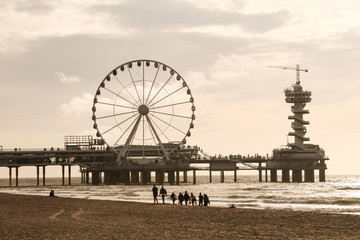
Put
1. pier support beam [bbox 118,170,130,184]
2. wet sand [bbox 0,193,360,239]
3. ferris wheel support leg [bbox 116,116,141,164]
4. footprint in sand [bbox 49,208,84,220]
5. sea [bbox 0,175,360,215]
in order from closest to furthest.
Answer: wet sand [bbox 0,193,360,239]
footprint in sand [bbox 49,208,84,220]
sea [bbox 0,175,360,215]
ferris wheel support leg [bbox 116,116,141,164]
pier support beam [bbox 118,170,130,184]

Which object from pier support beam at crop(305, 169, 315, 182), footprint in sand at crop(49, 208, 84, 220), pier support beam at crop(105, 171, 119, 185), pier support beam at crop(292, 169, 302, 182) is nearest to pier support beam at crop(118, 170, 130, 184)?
pier support beam at crop(105, 171, 119, 185)

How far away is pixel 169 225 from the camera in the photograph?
28.6m

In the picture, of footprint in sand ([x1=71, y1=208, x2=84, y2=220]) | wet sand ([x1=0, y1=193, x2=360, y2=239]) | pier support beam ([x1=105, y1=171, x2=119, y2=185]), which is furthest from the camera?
pier support beam ([x1=105, y1=171, x2=119, y2=185])

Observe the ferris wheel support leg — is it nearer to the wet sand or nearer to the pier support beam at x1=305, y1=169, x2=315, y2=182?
the pier support beam at x1=305, y1=169, x2=315, y2=182

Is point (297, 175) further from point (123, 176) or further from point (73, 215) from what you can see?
point (73, 215)

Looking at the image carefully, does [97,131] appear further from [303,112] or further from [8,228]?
[8,228]

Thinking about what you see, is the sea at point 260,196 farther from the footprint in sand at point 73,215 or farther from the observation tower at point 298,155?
the observation tower at point 298,155

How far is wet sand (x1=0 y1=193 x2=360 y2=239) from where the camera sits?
24.6 m

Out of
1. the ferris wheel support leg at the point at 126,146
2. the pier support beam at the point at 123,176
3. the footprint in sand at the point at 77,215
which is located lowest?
the pier support beam at the point at 123,176

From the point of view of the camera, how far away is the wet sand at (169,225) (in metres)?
24.6

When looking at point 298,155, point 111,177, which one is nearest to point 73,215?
point 111,177

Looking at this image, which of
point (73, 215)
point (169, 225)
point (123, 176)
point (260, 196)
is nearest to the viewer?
point (169, 225)

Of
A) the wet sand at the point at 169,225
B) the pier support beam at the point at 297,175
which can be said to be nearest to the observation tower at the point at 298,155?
the pier support beam at the point at 297,175

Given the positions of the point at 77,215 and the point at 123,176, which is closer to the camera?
the point at 77,215
